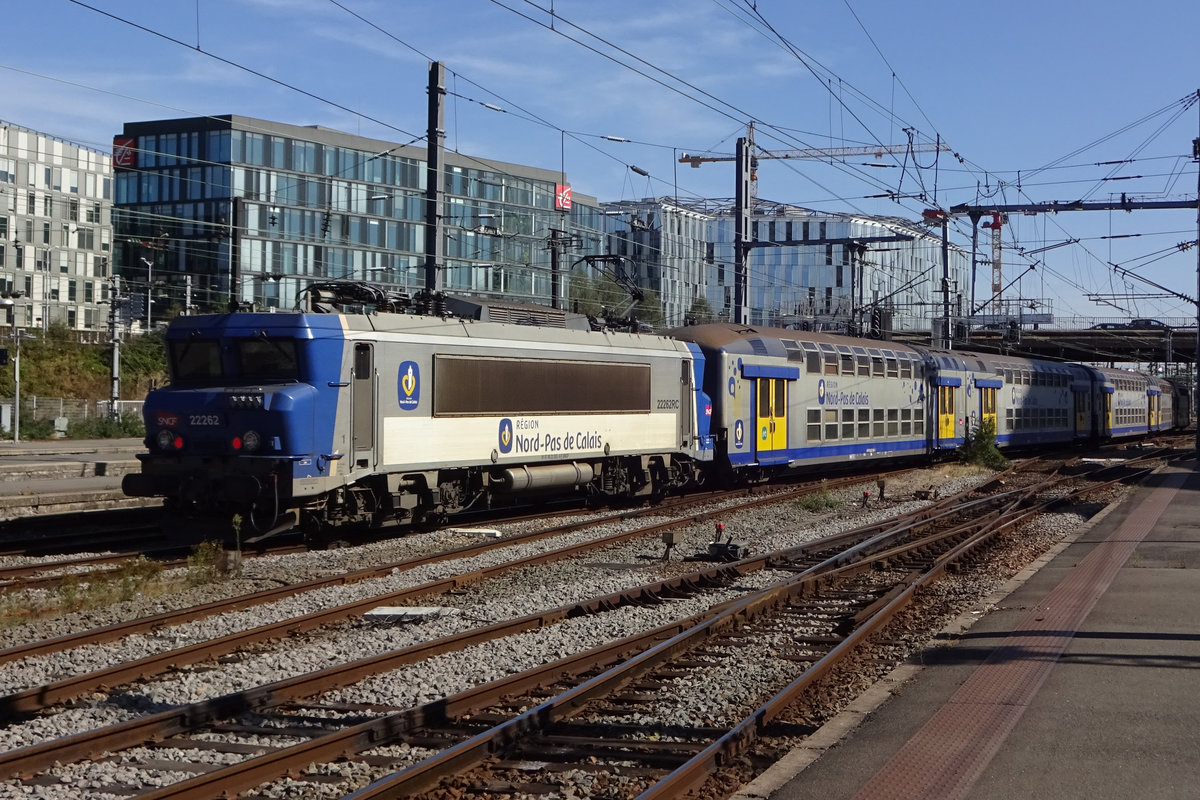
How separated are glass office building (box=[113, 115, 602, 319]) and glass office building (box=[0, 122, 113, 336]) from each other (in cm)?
989

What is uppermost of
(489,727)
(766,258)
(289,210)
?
(766,258)

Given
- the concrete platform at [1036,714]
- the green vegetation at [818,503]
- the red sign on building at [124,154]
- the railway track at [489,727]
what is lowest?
the railway track at [489,727]

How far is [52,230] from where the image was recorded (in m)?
74.4

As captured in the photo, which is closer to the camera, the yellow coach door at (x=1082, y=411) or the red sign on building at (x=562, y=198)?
the yellow coach door at (x=1082, y=411)

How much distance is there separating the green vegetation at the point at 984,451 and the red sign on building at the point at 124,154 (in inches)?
1773

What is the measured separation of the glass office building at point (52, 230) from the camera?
2847 inches

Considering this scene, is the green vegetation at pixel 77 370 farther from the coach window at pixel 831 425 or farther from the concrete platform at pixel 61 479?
the coach window at pixel 831 425

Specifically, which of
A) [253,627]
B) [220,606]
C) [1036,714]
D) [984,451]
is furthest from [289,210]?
[1036,714]

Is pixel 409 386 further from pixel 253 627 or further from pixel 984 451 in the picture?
pixel 984 451

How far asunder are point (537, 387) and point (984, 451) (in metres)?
19.7

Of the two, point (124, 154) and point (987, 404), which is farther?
point (124, 154)

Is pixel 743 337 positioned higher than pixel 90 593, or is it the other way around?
pixel 743 337

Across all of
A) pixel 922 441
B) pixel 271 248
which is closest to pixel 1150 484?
pixel 922 441

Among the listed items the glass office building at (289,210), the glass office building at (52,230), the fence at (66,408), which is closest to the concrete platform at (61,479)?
the fence at (66,408)
